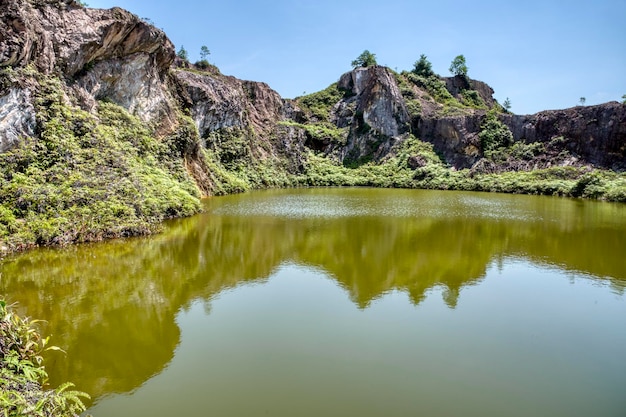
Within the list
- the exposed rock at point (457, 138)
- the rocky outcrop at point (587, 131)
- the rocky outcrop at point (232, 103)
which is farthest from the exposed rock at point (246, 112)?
the rocky outcrop at point (587, 131)

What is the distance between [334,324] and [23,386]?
639cm

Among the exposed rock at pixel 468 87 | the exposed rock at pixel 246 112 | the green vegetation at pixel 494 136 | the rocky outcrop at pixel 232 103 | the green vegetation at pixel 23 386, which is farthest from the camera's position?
the exposed rock at pixel 468 87

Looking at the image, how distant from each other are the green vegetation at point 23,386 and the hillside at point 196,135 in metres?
10.5

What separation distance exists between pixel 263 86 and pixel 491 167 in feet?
132

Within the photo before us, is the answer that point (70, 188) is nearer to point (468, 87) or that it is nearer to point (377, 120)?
point (377, 120)

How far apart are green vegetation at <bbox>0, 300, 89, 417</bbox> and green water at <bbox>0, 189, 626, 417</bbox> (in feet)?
2.04

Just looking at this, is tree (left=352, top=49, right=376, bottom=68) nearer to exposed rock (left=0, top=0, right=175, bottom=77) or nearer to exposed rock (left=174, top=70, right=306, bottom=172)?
exposed rock (left=174, top=70, right=306, bottom=172)

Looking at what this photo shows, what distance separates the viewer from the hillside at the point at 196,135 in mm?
20281

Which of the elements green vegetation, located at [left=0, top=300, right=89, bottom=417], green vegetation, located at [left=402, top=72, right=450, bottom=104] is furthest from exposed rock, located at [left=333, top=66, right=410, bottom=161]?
green vegetation, located at [left=0, top=300, right=89, bottom=417]

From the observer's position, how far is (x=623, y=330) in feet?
34.2

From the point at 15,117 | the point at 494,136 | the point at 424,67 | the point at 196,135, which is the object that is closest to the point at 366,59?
the point at 424,67

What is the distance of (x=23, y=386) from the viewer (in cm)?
639

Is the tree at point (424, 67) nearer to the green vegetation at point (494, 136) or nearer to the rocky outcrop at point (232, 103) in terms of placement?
the rocky outcrop at point (232, 103)

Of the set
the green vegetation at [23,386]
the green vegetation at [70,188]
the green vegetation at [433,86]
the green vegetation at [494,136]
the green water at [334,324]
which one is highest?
the green vegetation at [433,86]
